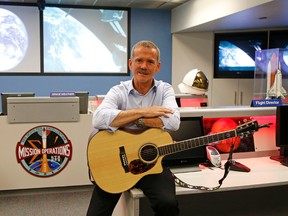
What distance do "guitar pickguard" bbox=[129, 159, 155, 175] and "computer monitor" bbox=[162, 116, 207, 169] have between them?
332mm

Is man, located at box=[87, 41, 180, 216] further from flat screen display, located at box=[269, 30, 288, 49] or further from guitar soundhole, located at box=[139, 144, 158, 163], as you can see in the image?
flat screen display, located at box=[269, 30, 288, 49]

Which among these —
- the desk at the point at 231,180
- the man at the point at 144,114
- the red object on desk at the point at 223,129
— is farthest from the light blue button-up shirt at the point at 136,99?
the red object on desk at the point at 223,129

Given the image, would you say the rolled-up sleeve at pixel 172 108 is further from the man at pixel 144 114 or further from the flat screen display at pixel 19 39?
the flat screen display at pixel 19 39

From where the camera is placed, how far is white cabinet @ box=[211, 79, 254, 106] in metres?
6.87

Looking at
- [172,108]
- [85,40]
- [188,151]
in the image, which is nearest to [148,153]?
[172,108]

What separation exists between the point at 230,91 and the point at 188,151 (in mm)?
4899

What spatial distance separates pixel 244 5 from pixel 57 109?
2729 mm

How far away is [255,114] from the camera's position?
254 centimetres

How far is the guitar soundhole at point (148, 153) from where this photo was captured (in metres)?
1.86

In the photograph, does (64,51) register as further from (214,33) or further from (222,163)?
(222,163)

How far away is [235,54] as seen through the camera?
6.87 metres

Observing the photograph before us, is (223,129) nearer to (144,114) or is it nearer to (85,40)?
(144,114)

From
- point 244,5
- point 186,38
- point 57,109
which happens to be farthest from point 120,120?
point 186,38

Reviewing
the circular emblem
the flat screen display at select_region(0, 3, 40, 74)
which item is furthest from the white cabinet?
the circular emblem
